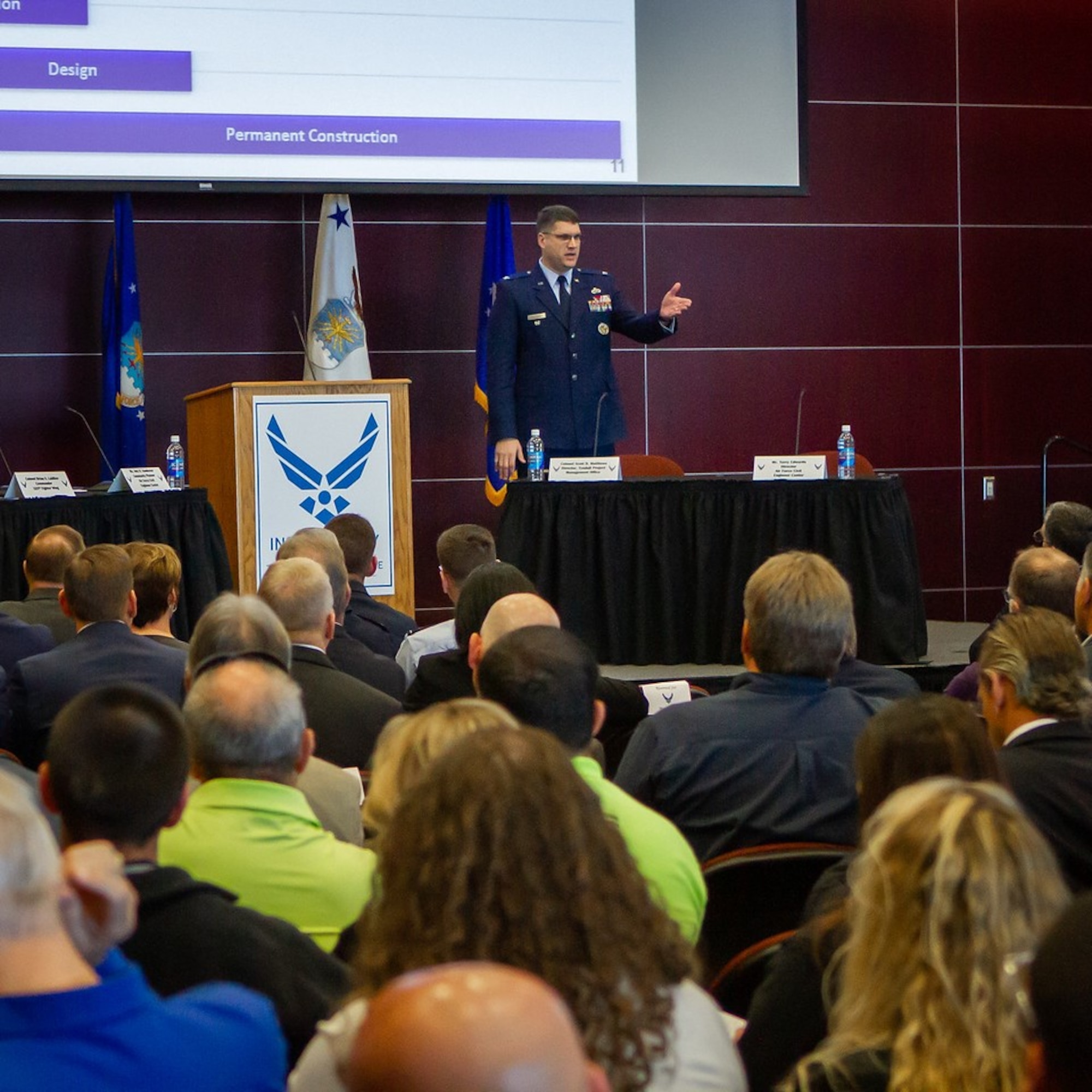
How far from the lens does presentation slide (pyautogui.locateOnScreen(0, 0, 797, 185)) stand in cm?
659

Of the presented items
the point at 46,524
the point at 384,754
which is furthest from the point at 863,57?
the point at 384,754

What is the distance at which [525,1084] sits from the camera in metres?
0.57

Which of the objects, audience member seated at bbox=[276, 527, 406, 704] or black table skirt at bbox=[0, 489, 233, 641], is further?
black table skirt at bbox=[0, 489, 233, 641]

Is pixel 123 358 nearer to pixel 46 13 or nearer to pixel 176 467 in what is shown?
pixel 176 467

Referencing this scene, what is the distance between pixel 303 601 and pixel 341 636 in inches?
20.1

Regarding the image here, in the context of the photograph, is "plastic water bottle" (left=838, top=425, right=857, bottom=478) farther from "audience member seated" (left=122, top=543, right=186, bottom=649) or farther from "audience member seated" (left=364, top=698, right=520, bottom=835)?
"audience member seated" (left=364, top=698, right=520, bottom=835)

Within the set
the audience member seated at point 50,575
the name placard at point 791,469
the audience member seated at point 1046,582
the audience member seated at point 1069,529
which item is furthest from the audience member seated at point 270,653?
the name placard at point 791,469

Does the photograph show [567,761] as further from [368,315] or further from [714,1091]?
[368,315]

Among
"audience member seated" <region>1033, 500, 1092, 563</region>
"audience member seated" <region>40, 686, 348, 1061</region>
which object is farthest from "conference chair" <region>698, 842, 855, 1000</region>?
"audience member seated" <region>1033, 500, 1092, 563</region>

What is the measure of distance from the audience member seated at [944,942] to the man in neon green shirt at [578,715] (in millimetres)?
657

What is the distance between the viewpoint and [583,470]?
5660 mm

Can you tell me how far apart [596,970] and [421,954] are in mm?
137

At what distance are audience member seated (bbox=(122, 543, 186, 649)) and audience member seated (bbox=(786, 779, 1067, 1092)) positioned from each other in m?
2.78

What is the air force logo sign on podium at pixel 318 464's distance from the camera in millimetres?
6156
